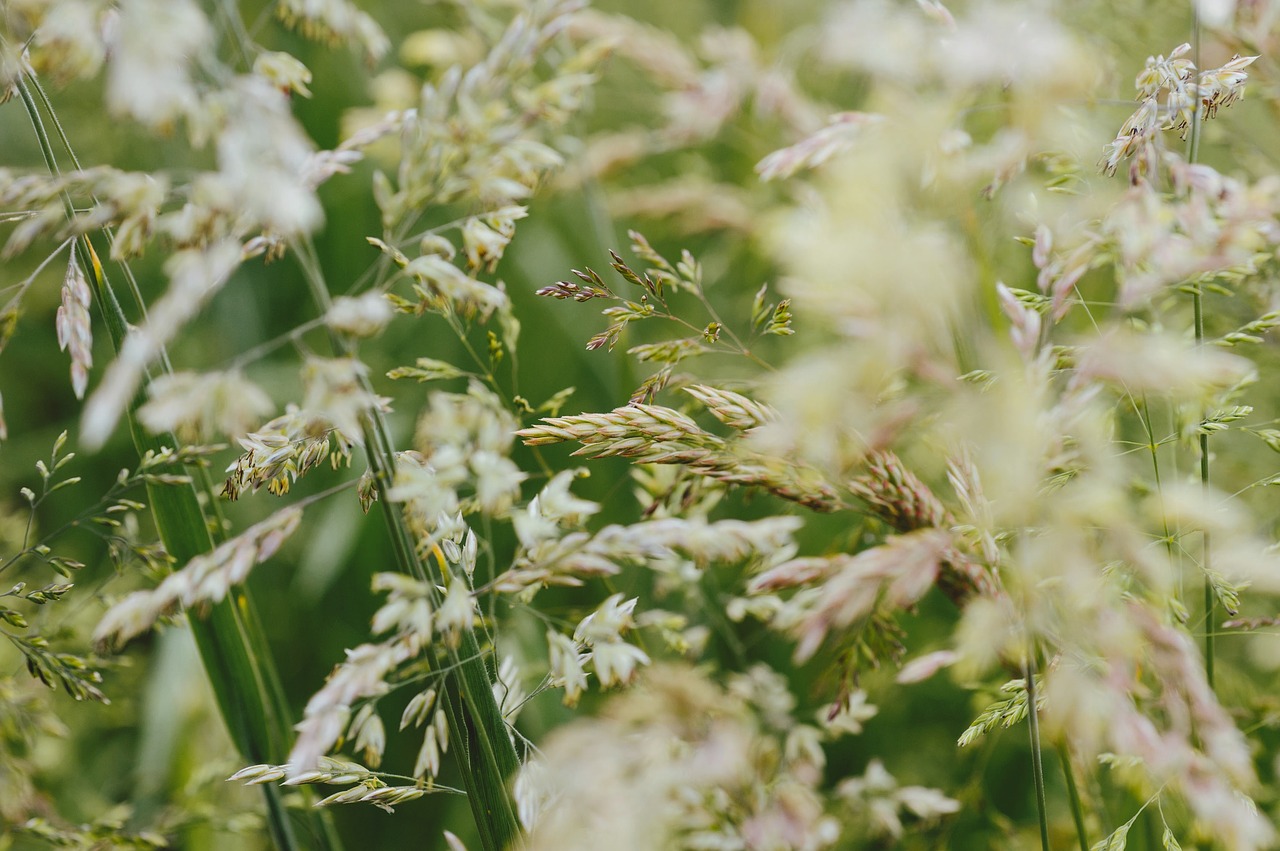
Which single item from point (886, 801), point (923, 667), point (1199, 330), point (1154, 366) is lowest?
point (886, 801)

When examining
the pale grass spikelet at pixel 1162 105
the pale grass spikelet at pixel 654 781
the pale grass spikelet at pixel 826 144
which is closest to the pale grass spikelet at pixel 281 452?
the pale grass spikelet at pixel 654 781

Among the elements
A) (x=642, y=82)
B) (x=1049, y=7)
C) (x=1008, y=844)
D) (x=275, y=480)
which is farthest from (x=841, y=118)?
→ (x=642, y=82)

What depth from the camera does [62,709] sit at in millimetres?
1193

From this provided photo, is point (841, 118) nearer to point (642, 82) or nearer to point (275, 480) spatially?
point (275, 480)

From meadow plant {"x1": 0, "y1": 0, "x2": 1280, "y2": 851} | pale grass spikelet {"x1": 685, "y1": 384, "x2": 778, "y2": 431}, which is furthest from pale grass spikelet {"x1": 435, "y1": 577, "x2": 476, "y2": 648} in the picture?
pale grass spikelet {"x1": 685, "y1": 384, "x2": 778, "y2": 431}

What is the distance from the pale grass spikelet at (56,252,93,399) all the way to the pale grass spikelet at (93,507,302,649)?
12 cm

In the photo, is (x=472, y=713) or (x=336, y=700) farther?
(x=472, y=713)

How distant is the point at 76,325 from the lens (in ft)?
1.53

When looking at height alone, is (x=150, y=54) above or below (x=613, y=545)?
above

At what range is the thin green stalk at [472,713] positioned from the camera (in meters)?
0.48

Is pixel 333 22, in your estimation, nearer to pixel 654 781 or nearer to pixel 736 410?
pixel 736 410

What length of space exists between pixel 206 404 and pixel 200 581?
11 cm

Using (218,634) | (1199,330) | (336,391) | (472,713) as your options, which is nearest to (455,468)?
(336,391)

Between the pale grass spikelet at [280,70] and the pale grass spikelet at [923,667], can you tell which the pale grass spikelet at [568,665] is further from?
the pale grass spikelet at [280,70]
